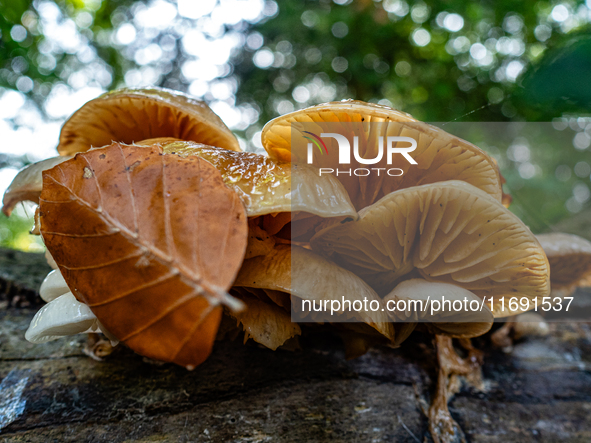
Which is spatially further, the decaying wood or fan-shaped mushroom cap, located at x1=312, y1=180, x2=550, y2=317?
the decaying wood

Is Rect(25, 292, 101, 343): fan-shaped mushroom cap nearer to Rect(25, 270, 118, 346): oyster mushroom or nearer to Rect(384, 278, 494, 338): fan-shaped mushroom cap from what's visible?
Rect(25, 270, 118, 346): oyster mushroom

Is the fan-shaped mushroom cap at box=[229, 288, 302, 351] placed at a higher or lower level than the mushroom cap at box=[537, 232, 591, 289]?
higher

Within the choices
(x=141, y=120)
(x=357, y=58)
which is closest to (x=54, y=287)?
(x=141, y=120)

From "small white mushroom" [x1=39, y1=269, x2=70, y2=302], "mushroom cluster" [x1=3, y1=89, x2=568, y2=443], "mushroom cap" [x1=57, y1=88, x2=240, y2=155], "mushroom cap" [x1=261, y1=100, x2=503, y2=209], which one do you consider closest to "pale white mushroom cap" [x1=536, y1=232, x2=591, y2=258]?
"mushroom cluster" [x1=3, y1=89, x2=568, y2=443]

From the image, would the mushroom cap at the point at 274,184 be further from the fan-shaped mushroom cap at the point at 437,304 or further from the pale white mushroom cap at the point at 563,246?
the pale white mushroom cap at the point at 563,246

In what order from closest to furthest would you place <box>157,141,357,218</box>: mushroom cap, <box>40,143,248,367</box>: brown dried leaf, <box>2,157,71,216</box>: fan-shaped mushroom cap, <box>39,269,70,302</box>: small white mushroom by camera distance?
<box>40,143,248,367</box>: brown dried leaf, <box>157,141,357,218</box>: mushroom cap, <box>39,269,70,302</box>: small white mushroom, <box>2,157,71,216</box>: fan-shaped mushroom cap

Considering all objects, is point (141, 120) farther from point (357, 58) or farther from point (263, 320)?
point (357, 58)

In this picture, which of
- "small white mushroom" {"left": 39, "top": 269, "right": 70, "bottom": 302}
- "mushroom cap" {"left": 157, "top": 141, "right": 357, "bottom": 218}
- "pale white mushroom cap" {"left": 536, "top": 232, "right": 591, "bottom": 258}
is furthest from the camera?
"pale white mushroom cap" {"left": 536, "top": 232, "right": 591, "bottom": 258}
